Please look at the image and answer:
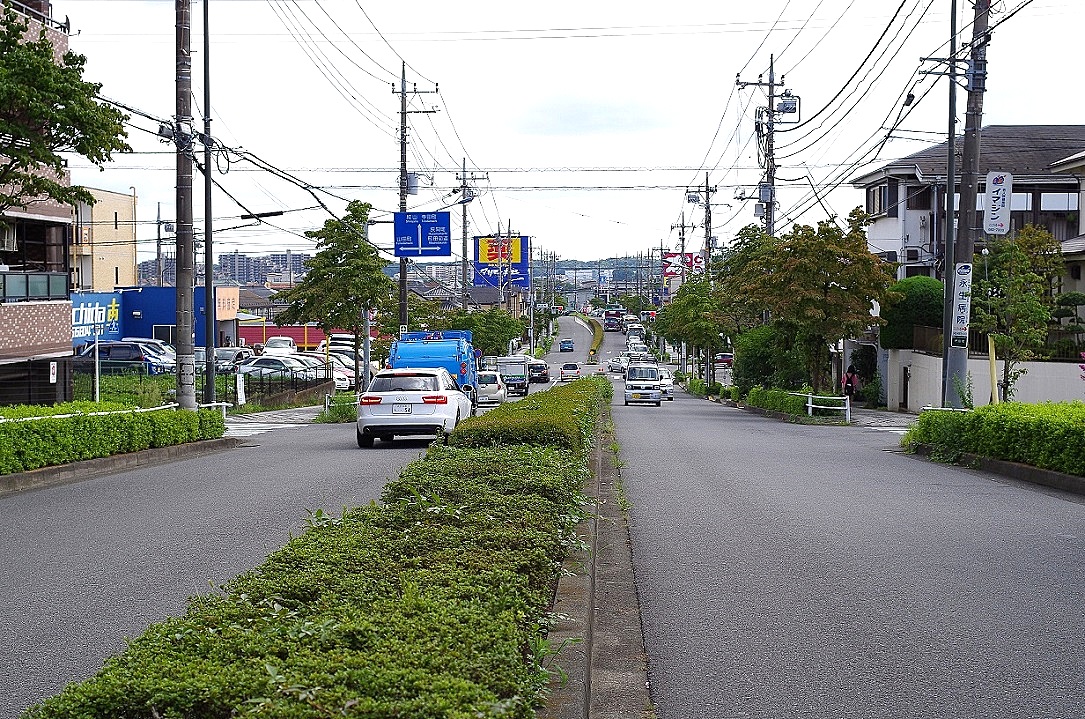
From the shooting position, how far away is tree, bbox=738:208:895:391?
36.5m

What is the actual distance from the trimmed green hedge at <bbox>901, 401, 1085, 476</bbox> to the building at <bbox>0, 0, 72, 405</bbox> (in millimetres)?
19852

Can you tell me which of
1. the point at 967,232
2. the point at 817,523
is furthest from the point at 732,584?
the point at 967,232

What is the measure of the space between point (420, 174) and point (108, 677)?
41.8 meters

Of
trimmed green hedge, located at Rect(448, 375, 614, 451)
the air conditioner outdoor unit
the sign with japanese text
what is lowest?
trimmed green hedge, located at Rect(448, 375, 614, 451)

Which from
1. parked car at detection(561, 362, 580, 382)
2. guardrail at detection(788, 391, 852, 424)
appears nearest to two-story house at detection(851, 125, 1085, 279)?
guardrail at detection(788, 391, 852, 424)

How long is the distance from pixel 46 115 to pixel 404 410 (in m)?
9.89

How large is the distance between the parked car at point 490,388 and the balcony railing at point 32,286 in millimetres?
19340

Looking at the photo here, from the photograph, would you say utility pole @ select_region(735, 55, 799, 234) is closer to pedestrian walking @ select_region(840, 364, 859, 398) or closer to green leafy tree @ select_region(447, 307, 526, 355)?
pedestrian walking @ select_region(840, 364, 859, 398)

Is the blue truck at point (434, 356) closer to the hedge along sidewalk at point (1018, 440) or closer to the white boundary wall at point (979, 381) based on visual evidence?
the white boundary wall at point (979, 381)

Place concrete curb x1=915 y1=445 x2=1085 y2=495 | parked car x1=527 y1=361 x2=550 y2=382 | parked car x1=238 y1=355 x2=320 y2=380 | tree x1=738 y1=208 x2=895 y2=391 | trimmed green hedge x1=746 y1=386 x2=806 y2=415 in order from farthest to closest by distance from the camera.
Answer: parked car x1=527 y1=361 x2=550 y2=382
parked car x1=238 y1=355 x2=320 y2=380
trimmed green hedge x1=746 y1=386 x2=806 y2=415
tree x1=738 y1=208 x2=895 y2=391
concrete curb x1=915 y1=445 x2=1085 y2=495

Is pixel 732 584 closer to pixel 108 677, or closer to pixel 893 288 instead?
pixel 108 677

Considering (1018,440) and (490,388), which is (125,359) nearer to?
(490,388)

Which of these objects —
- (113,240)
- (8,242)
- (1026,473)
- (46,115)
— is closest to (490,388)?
(113,240)

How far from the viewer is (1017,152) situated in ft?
173
